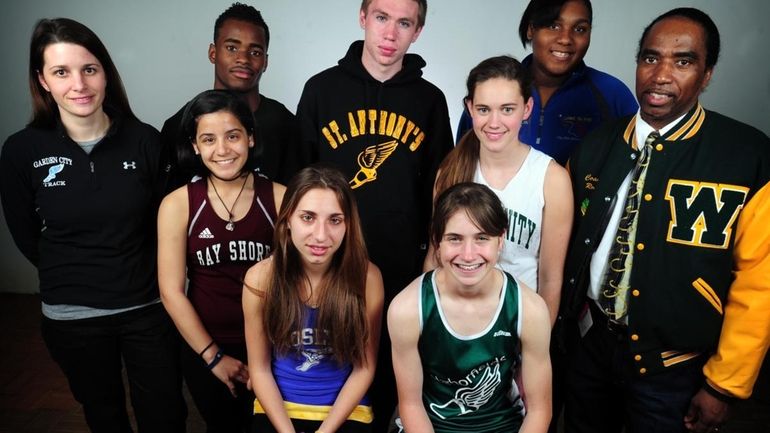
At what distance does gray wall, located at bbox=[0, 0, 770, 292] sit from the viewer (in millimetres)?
4090

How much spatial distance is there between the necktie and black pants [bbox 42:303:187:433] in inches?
65.7

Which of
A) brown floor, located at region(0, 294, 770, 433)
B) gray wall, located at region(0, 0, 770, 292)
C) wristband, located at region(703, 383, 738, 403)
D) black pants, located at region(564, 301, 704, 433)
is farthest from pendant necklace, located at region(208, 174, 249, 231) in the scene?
gray wall, located at region(0, 0, 770, 292)

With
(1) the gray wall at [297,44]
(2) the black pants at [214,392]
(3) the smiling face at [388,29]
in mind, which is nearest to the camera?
(2) the black pants at [214,392]

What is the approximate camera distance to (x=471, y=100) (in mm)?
2145

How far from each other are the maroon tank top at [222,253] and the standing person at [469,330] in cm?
64

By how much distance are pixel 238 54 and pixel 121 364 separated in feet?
4.90

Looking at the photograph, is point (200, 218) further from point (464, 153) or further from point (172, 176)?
point (464, 153)

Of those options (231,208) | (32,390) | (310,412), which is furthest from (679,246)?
(32,390)

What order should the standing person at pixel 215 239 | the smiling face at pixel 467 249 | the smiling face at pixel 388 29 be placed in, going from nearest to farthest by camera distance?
the smiling face at pixel 467 249 → the standing person at pixel 215 239 → the smiling face at pixel 388 29

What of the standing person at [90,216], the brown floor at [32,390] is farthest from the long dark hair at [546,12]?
the brown floor at [32,390]

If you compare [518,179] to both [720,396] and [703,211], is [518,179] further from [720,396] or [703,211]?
[720,396]

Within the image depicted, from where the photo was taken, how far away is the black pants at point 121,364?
2213mm

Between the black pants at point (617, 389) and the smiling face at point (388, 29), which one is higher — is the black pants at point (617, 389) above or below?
below

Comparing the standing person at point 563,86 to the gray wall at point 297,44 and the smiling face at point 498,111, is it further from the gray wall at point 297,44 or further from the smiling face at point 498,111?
the gray wall at point 297,44
